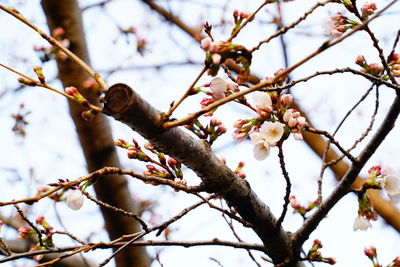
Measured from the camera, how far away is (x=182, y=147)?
0.80 metres

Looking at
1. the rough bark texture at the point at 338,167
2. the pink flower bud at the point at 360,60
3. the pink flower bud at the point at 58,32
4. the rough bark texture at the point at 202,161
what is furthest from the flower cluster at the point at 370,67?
the pink flower bud at the point at 58,32

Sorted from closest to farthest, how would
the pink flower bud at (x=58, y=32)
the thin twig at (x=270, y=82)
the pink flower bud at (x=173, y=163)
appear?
the thin twig at (x=270, y=82)
the pink flower bud at (x=173, y=163)
the pink flower bud at (x=58, y=32)

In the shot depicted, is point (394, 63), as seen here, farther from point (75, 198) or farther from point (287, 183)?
point (75, 198)

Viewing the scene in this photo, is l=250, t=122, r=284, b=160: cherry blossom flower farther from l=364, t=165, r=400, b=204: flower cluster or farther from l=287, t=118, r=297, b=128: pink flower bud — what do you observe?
l=364, t=165, r=400, b=204: flower cluster

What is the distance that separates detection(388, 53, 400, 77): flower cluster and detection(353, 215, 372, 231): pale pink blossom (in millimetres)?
380

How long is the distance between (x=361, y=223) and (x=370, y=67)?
Answer: 0.42m

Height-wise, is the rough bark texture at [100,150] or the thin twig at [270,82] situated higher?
the rough bark texture at [100,150]

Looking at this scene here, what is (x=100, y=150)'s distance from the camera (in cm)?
183

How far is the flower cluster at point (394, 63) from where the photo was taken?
106 centimetres

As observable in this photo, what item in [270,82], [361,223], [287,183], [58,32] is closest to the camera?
[270,82]

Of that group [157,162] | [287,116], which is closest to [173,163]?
[157,162]

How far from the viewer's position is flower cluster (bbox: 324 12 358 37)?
114 cm

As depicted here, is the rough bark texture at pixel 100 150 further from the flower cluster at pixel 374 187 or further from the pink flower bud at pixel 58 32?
the flower cluster at pixel 374 187

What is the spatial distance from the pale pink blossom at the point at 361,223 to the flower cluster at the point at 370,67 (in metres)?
0.38
